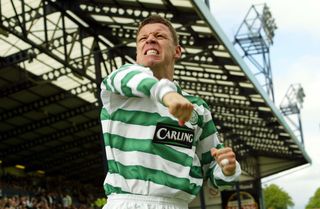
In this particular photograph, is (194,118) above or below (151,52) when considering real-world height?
below

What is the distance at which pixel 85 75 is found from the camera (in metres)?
23.4

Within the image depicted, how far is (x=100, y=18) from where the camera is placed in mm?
21641

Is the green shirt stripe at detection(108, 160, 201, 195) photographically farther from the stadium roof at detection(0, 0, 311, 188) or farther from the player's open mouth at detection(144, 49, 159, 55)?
the stadium roof at detection(0, 0, 311, 188)

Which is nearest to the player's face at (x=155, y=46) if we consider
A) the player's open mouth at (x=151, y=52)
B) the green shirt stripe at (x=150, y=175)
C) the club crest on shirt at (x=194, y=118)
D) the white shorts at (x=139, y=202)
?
the player's open mouth at (x=151, y=52)

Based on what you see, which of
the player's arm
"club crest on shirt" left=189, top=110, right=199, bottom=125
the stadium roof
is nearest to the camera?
the player's arm

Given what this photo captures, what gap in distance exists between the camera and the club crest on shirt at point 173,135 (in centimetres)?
287

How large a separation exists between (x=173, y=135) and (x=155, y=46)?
1.35 ft

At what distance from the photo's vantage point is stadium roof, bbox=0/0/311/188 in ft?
64.9

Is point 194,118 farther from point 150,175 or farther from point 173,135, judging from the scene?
point 150,175

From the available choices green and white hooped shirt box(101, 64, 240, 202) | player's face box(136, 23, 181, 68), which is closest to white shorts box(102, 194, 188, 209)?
green and white hooped shirt box(101, 64, 240, 202)

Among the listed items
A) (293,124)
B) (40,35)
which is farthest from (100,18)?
(293,124)

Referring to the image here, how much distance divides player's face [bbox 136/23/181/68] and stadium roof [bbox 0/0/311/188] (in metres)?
13.4

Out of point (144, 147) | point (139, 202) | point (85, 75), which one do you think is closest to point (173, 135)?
point (144, 147)

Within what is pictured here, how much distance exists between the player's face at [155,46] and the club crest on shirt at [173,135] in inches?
11.2
